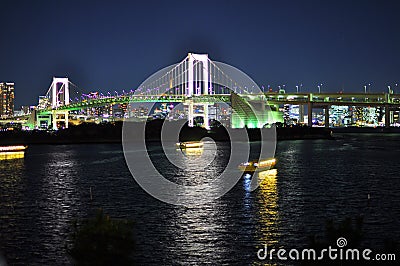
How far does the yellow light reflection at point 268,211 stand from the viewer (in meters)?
9.16

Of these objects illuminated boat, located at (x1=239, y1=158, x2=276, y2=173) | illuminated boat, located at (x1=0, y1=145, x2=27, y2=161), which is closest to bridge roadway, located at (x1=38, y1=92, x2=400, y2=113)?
illuminated boat, located at (x1=0, y1=145, x2=27, y2=161)

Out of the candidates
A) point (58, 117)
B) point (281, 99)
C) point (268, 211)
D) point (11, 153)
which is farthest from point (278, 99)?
point (268, 211)

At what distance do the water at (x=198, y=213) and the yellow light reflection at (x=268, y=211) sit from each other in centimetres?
2

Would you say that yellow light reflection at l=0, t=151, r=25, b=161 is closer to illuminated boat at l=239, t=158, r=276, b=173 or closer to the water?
the water

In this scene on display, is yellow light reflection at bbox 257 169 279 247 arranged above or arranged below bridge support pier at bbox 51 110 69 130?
below

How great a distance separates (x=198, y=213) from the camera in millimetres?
11359

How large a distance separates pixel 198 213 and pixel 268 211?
5.30 ft

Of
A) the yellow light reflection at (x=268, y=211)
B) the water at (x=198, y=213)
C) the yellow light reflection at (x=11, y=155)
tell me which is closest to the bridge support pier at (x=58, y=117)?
the yellow light reflection at (x=11, y=155)

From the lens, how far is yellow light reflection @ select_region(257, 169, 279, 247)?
9156mm

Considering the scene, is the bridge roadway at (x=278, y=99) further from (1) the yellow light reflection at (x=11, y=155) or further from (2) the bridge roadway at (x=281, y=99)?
(1) the yellow light reflection at (x=11, y=155)

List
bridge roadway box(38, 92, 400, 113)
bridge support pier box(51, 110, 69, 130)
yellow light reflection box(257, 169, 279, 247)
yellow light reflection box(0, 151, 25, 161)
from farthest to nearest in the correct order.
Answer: bridge support pier box(51, 110, 69, 130)
bridge roadway box(38, 92, 400, 113)
yellow light reflection box(0, 151, 25, 161)
yellow light reflection box(257, 169, 279, 247)

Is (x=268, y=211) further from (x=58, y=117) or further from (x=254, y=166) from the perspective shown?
(x=58, y=117)

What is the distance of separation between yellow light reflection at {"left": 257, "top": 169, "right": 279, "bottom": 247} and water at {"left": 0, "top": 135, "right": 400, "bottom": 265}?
0.06 ft

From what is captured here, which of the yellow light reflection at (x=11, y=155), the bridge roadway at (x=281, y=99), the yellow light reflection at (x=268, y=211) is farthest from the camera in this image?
the bridge roadway at (x=281, y=99)
